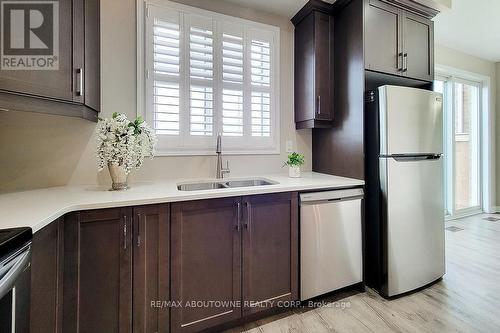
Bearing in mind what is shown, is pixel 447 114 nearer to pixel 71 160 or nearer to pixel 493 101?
pixel 493 101

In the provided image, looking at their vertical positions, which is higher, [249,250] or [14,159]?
[14,159]

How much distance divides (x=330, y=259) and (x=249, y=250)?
0.68 metres

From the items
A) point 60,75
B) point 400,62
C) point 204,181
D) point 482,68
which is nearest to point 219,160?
point 204,181

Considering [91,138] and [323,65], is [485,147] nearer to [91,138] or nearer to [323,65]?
[323,65]

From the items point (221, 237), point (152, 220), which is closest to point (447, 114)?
point (221, 237)

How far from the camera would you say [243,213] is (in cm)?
150

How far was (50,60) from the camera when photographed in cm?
123

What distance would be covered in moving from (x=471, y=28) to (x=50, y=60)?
14.5ft

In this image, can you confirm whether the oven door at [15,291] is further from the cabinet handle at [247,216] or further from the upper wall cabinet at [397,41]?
the upper wall cabinet at [397,41]

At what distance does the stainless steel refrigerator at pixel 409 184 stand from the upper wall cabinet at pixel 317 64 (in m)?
0.50

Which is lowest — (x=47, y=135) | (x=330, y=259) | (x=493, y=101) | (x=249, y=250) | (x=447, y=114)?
(x=330, y=259)

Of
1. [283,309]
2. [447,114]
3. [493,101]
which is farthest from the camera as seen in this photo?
[493,101]

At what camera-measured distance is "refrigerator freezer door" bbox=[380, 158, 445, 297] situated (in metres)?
1.80

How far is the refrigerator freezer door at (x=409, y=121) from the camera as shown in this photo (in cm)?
176
